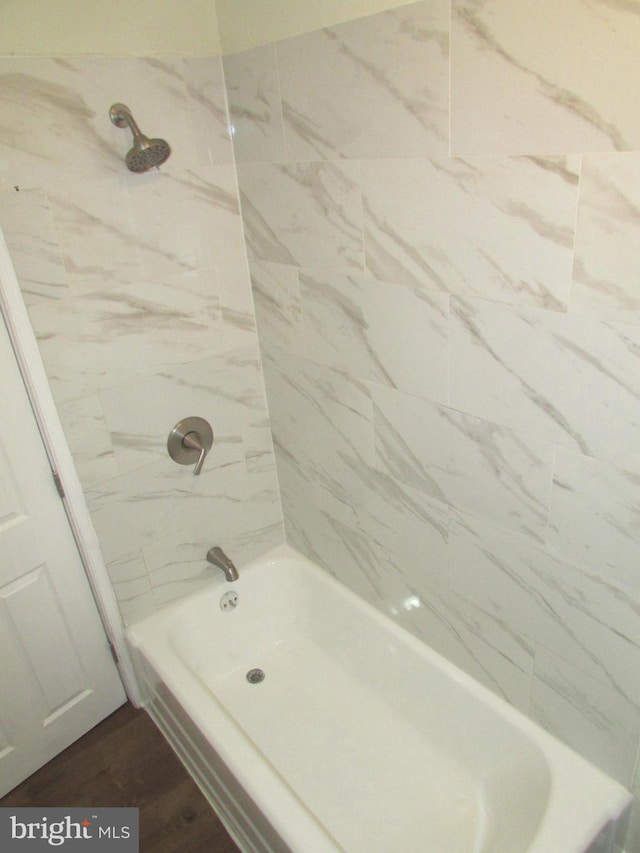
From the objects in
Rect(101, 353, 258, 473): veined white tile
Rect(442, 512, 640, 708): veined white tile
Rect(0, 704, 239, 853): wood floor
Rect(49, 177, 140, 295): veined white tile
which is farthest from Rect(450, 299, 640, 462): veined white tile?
Rect(0, 704, 239, 853): wood floor

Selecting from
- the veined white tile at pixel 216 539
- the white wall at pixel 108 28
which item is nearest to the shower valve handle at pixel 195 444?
the veined white tile at pixel 216 539

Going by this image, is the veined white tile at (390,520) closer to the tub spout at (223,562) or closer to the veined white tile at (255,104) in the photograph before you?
the tub spout at (223,562)

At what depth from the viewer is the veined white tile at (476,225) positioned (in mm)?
1152

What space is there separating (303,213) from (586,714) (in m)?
1.51

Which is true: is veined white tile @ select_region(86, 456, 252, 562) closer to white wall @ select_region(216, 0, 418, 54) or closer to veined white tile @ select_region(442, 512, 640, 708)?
veined white tile @ select_region(442, 512, 640, 708)

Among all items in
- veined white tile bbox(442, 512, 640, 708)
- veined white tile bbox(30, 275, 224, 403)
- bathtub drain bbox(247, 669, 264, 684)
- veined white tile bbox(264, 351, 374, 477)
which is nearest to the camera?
veined white tile bbox(442, 512, 640, 708)

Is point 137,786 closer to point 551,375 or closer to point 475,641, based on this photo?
point 475,641

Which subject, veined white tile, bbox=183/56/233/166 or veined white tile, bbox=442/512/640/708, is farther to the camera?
veined white tile, bbox=183/56/233/166

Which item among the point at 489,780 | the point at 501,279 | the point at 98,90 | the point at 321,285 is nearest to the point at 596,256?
the point at 501,279

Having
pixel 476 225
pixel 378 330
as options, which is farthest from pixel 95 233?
pixel 476 225

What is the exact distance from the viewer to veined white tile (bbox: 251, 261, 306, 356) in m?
1.86

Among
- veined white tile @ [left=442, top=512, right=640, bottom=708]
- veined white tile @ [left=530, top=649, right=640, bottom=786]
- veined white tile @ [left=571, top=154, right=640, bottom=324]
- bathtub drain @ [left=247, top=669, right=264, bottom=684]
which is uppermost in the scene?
veined white tile @ [left=571, top=154, right=640, bottom=324]

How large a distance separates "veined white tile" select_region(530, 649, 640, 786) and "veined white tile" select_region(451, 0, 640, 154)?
1.18 metres

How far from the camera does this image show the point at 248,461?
2.21 metres
